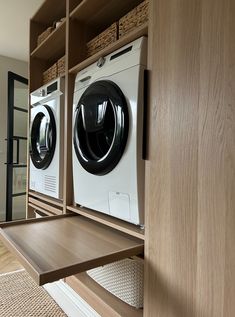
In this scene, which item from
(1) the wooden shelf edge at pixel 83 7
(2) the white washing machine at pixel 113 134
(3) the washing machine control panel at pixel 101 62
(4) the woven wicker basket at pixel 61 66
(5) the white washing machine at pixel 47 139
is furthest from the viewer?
(4) the woven wicker basket at pixel 61 66

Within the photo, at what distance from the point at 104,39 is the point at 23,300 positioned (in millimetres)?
1632

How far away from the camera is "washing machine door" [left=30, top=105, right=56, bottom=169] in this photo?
5.65 feet

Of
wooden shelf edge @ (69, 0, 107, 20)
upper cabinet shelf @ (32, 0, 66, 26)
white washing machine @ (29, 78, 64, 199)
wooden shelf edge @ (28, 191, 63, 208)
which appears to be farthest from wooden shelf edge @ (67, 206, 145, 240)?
upper cabinet shelf @ (32, 0, 66, 26)

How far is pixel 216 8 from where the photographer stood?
756 millimetres

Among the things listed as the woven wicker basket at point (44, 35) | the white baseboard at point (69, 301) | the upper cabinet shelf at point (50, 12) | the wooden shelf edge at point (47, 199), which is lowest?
the white baseboard at point (69, 301)

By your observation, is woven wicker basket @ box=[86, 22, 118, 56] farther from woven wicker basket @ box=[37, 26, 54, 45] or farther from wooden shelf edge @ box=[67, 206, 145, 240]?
wooden shelf edge @ box=[67, 206, 145, 240]

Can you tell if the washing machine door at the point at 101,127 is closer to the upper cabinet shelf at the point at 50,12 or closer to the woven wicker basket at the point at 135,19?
the woven wicker basket at the point at 135,19

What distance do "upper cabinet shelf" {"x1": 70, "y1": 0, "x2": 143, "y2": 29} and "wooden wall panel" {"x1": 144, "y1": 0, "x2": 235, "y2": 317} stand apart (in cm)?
55

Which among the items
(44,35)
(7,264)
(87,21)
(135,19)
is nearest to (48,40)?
(44,35)

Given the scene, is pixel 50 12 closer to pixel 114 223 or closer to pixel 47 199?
pixel 47 199

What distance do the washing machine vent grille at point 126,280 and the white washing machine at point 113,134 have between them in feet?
0.63

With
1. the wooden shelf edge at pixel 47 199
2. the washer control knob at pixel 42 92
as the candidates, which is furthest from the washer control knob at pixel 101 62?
the wooden shelf edge at pixel 47 199

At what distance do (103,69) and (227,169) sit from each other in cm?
80

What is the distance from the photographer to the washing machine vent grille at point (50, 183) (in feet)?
5.53
